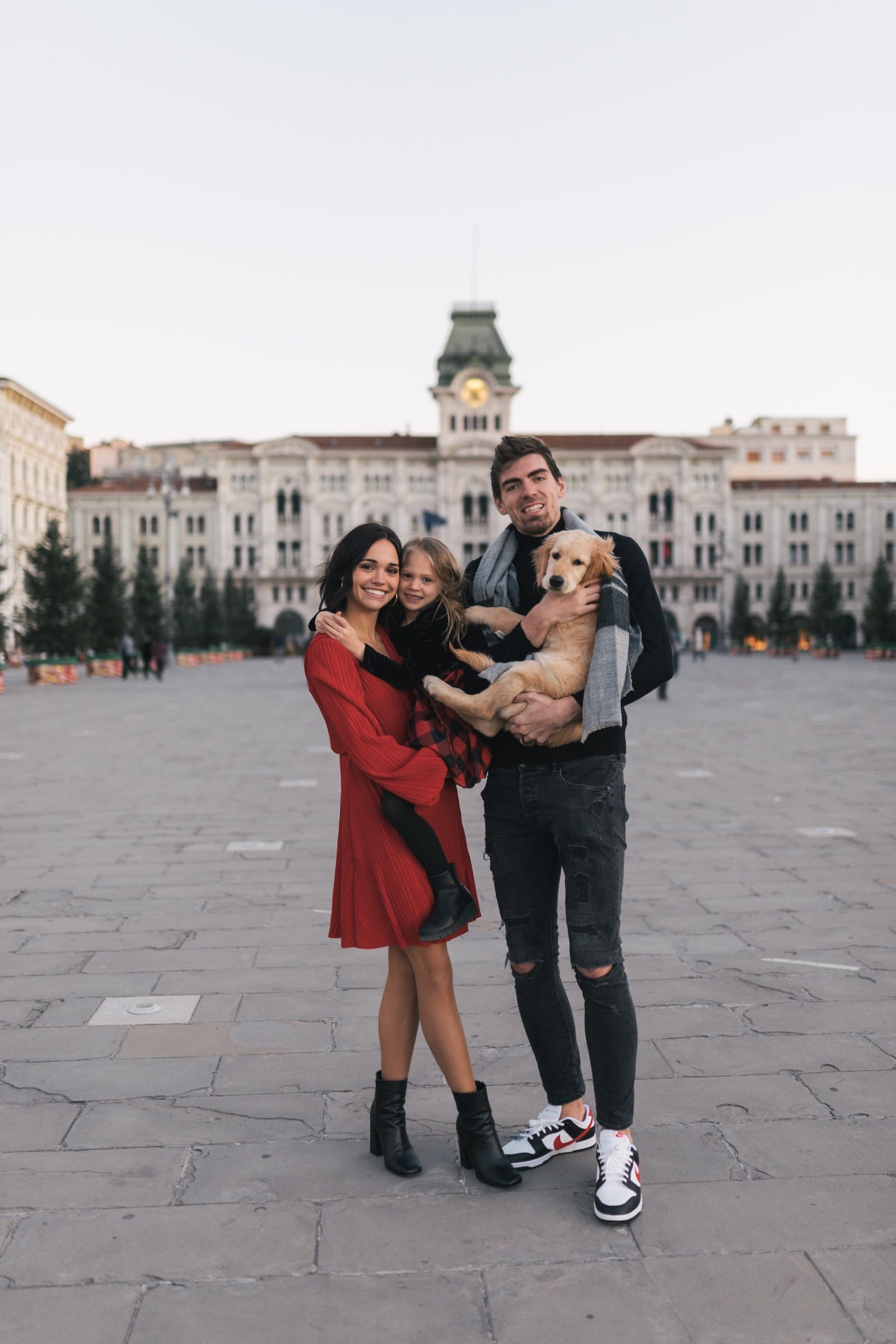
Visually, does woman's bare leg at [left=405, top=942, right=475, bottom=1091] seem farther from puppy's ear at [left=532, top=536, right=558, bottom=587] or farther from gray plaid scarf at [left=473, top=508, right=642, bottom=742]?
puppy's ear at [left=532, top=536, right=558, bottom=587]

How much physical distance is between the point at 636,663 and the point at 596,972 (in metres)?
0.87

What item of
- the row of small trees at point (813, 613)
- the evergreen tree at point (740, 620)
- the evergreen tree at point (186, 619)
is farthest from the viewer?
the evergreen tree at point (740, 620)

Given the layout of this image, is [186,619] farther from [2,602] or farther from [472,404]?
[472,404]

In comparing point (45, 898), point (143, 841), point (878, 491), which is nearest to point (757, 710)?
point (143, 841)

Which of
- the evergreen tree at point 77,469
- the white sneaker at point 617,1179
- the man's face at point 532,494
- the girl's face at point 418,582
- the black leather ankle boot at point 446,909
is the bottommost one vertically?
the white sneaker at point 617,1179

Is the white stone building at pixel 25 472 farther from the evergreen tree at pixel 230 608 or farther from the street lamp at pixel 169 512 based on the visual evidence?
the evergreen tree at pixel 230 608

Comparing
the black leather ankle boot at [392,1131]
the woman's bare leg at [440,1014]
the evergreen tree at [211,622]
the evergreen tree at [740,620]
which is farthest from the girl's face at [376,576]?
the evergreen tree at [740,620]

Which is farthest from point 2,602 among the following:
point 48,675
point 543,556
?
point 543,556

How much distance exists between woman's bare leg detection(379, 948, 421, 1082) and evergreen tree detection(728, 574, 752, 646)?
85497 millimetres

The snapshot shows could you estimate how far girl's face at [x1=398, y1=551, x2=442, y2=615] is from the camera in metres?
3.29

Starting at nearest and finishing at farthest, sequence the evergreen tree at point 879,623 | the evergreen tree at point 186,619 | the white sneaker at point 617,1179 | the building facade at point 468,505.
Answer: the white sneaker at point 617,1179
the evergreen tree at point 879,623
the evergreen tree at point 186,619
the building facade at point 468,505

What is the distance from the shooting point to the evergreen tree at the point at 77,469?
108m

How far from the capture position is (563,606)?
3.17 meters

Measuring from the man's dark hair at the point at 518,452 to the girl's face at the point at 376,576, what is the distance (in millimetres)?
348
